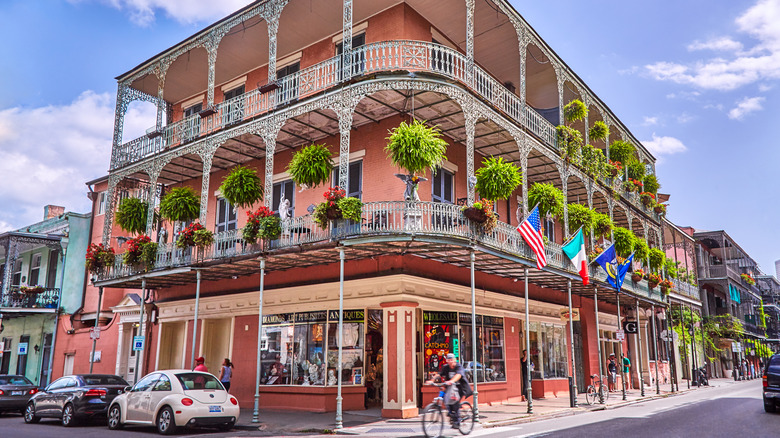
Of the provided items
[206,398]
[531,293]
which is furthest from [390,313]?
[531,293]

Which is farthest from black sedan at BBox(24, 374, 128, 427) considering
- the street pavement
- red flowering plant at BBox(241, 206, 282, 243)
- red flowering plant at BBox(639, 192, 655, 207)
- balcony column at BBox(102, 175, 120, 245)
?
red flowering plant at BBox(639, 192, 655, 207)

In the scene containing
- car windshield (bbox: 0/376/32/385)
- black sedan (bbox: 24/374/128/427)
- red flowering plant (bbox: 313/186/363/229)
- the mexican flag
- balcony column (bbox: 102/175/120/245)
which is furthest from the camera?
balcony column (bbox: 102/175/120/245)

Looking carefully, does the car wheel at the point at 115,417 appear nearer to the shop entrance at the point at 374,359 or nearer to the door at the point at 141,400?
the door at the point at 141,400

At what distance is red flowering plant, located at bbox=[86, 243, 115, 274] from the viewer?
69.7 feet

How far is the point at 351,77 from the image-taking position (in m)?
15.4

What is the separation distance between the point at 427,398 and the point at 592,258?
1001 cm

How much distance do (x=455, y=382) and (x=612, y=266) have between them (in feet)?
45.9

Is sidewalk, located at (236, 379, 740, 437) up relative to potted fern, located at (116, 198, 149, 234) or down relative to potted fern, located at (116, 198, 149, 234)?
down

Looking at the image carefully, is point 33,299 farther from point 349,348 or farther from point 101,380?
Answer: point 349,348

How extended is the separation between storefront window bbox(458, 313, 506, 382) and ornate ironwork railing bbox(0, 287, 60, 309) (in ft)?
68.0

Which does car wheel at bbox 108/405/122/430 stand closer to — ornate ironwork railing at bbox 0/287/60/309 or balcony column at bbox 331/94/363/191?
balcony column at bbox 331/94/363/191

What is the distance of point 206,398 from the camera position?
1259cm

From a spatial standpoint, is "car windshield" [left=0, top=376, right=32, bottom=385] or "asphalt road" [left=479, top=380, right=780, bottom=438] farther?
"car windshield" [left=0, top=376, right=32, bottom=385]

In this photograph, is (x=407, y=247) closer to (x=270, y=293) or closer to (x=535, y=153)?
(x=270, y=293)
